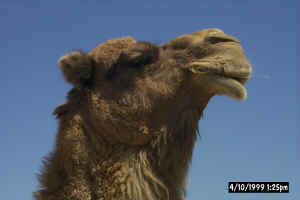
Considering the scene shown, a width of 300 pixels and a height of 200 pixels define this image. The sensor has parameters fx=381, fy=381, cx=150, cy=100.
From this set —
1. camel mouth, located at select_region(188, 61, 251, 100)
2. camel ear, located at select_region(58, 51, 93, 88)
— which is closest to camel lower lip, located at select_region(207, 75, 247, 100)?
camel mouth, located at select_region(188, 61, 251, 100)

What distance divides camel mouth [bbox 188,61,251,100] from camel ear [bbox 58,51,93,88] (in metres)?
1.48

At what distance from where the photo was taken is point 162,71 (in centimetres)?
477

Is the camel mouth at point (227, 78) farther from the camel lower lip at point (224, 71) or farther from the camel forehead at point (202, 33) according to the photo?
the camel forehead at point (202, 33)

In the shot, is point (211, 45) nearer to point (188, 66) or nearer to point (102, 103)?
point (188, 66)

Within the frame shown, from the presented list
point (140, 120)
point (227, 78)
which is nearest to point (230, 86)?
point (227, 78)

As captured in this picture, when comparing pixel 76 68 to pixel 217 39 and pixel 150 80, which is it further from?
pixel 217 39

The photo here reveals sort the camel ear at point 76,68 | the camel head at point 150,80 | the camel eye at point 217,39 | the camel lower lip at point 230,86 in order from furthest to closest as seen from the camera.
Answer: the camel ear at point 76,68
the camel eye at point 217,39
the camel head at point 150,80
the camel lower lip at point 230,86

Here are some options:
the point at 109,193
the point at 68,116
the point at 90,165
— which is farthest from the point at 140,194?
the point at 68,116

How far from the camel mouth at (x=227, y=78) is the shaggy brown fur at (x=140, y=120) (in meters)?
0.01

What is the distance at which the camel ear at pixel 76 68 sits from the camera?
4.93 meters

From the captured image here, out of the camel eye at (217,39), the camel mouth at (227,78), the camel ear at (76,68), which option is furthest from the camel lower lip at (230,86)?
the camel ear at (76,68)

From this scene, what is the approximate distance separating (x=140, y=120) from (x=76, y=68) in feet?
3.61

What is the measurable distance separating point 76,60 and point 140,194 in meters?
1.88

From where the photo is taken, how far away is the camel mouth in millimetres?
4246
